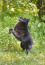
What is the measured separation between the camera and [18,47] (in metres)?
6.30

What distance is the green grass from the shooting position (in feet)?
17.9

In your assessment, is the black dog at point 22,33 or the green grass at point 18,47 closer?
the green grass at point 18,47

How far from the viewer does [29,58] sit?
5.64 metres

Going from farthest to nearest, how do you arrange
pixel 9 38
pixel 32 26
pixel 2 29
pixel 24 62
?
1. pixel 32 26
2. pixel 2 29
3. pixel 9 38
4. pixel 24 62

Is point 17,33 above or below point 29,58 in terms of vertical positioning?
above

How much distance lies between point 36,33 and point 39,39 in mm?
514

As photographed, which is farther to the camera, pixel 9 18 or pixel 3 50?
pixel 9 18

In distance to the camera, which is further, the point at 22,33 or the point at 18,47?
the point at 18,47

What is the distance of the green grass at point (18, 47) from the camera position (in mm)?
5457

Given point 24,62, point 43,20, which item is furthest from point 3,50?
point 43,20

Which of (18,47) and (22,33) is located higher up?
(22,33)

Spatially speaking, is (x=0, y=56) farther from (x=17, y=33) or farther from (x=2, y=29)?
(x=2, y=29)

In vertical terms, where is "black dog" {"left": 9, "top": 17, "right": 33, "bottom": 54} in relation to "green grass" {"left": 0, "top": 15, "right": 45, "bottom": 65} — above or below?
above

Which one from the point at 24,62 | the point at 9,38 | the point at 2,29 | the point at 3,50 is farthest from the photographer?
the point at 2,29
